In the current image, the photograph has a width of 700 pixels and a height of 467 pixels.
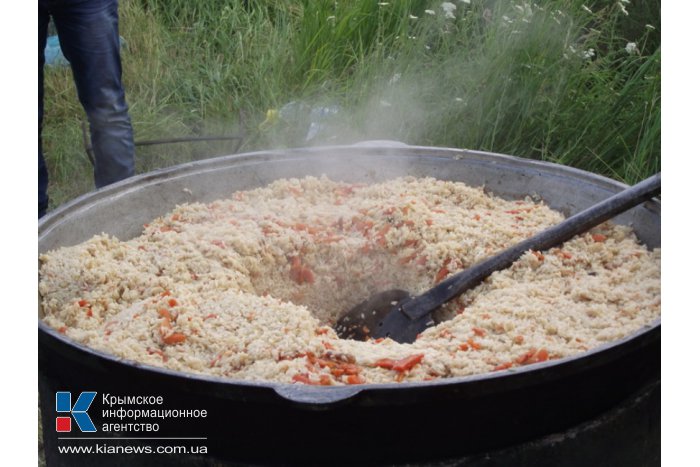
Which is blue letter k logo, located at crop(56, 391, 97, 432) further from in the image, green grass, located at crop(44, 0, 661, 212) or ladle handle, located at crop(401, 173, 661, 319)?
green grass, located at crop(44, 0, 661, 212)

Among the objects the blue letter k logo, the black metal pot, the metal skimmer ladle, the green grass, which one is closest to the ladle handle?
the metal skimmer ladle

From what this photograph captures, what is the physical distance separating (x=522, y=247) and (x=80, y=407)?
40.5 inches

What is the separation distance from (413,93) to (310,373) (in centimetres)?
232

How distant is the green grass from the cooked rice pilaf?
3.74 ft

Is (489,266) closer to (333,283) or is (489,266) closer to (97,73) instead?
(333,283)

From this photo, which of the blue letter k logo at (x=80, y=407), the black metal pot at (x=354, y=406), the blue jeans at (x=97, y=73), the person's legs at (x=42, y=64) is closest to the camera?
the black metal pot at (x=354, y=406)

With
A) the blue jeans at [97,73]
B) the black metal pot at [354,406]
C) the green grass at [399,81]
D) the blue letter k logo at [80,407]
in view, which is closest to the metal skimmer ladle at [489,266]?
the black metal pot at [354,406]

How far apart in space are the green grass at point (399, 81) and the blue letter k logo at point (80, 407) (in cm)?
213

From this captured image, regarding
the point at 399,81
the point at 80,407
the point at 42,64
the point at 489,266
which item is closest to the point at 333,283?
the point at 489,266

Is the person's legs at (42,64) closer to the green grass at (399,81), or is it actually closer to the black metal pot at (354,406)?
the green grass at (399,81)

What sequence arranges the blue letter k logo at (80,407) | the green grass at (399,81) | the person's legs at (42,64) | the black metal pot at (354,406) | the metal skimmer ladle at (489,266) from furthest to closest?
1. the green grass at (399,81)
2. the person's legs at (42,64)
3. the metal skimmer ladle at (489,266)
4. the blue letter k logo at (80,407)
5. the black metal pot at (354,406)

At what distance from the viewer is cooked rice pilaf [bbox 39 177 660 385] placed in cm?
146

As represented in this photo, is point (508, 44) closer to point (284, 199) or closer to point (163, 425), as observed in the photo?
point (284, 199)

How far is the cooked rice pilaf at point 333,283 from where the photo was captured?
4.81 ft
